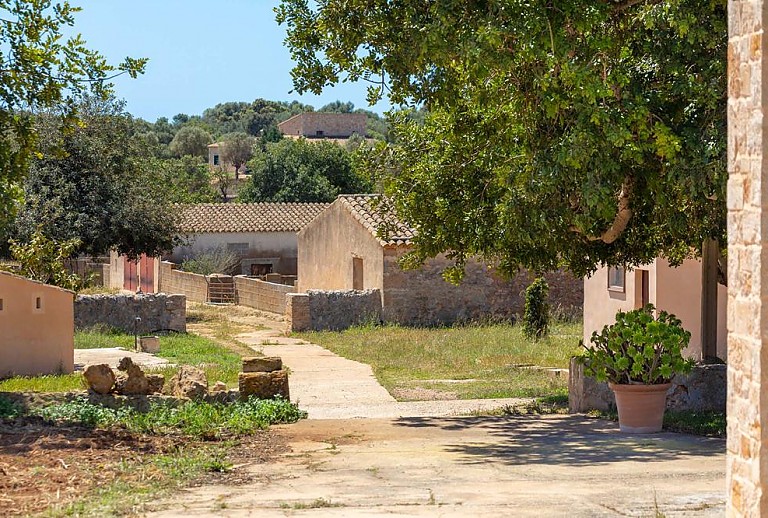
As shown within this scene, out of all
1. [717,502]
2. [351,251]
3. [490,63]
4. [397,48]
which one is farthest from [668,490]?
[351,251]

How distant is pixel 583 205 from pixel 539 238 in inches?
36.2

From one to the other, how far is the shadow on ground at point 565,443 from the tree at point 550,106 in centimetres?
226

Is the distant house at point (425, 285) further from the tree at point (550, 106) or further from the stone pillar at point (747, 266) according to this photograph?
the stone pillar at point (747, 266)

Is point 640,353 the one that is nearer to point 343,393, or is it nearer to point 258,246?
point 343,393

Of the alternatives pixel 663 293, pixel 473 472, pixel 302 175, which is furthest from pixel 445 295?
pixel 302 175

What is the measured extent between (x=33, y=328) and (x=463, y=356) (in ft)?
28.0

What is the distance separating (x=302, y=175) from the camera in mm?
58969

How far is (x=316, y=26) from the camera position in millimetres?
11758

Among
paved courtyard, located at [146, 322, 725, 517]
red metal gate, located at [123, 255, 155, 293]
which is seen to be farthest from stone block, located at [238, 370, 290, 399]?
red metal gate, located at [123, 255, 155, 293]

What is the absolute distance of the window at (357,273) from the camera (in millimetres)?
31359

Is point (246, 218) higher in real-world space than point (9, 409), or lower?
higher

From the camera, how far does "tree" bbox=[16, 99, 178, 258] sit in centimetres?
3073

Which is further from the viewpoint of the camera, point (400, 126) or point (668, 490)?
point (400, 126)

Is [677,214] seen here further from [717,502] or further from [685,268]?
Result: [685,268]
